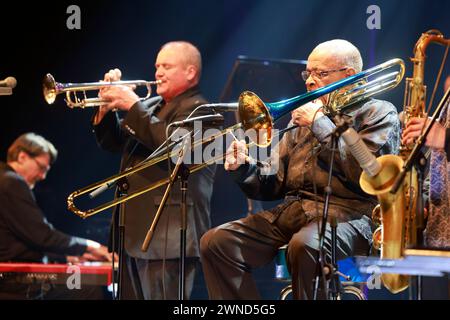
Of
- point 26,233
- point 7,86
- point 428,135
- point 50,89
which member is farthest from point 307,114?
point 26,233

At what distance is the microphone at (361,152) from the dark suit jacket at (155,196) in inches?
66.8

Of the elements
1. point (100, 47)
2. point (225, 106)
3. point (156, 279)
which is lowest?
point (156, 279)

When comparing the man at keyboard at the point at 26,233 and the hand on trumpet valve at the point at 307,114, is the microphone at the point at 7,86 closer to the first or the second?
the hand on trumpet valve at the point at 307,114

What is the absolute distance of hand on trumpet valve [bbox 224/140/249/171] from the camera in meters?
4.27

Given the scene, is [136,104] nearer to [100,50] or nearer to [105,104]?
[105,104]

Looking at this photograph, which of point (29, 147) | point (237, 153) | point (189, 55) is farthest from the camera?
point (29, 147)

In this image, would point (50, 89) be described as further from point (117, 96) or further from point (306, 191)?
point (306, 191)

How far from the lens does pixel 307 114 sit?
13.4ft

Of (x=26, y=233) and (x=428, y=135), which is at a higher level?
(x=428, y=135)

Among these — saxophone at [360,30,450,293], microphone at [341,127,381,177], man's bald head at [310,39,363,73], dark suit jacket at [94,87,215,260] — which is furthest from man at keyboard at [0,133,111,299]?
microphone at [341,127,381,177]

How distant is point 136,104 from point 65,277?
1.43 metres

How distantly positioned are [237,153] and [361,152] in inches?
36.9

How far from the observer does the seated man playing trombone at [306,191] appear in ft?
13.4

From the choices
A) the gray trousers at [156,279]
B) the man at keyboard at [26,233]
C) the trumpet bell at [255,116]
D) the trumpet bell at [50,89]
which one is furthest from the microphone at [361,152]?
the man at keyboard at [26,233]
